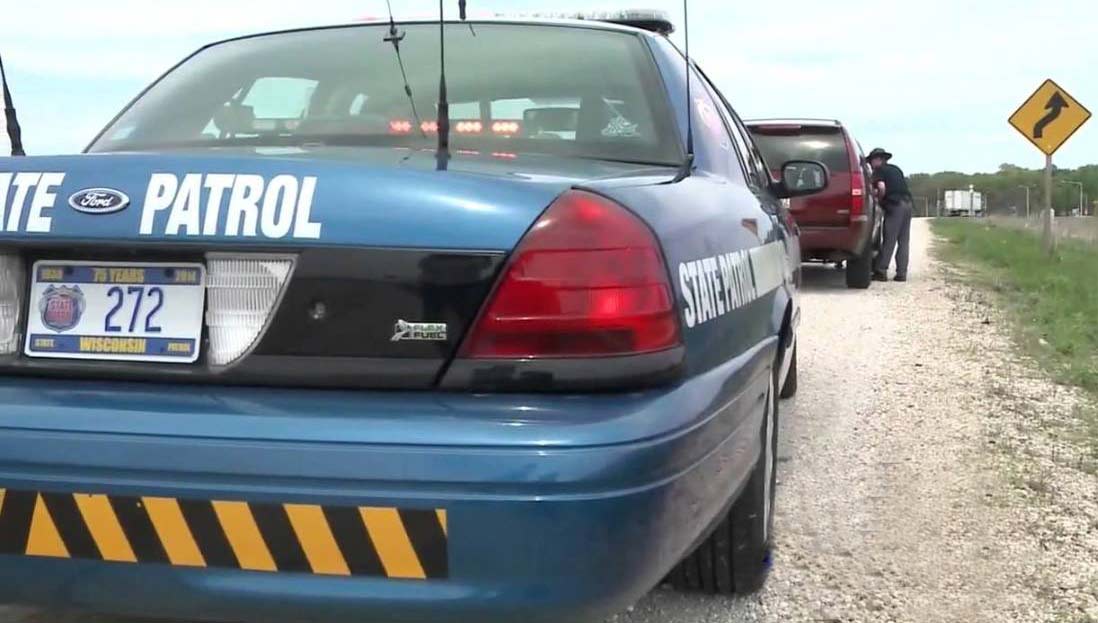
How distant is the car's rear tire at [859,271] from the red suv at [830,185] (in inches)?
14.3

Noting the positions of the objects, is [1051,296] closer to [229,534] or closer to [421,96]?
[421,96]

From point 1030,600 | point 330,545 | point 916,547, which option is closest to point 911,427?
point 916,547

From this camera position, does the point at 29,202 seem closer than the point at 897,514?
Yes

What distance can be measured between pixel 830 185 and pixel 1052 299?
2.16m

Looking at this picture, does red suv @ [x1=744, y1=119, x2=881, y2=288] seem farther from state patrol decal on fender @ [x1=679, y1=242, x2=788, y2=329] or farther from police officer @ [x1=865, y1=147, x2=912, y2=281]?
state patrol decal on fender @ [x1=679, y1=242, x2=788, y2=329]

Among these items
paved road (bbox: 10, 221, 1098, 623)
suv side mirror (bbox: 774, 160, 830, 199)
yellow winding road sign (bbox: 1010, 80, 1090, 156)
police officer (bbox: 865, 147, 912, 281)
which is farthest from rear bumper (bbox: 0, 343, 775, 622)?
yellow winding road sign (bbox: 1010, 80, 1090, 156)

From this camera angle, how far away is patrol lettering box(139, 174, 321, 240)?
1.84 metres

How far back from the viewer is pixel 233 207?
1844mm

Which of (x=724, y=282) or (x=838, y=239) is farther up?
(x=724, y=282)

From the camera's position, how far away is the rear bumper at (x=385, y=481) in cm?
170

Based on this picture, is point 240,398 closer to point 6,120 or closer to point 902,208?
point 6,120

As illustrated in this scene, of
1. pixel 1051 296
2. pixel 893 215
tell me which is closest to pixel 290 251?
pixel 1051 296

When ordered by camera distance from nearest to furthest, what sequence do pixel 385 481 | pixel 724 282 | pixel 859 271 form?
pixel 385 481 → pixel 724 282 → pixel 859 271

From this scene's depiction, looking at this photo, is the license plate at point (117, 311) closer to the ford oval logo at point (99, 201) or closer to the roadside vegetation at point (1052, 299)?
A: the ford oval logo at point (99, 201)
